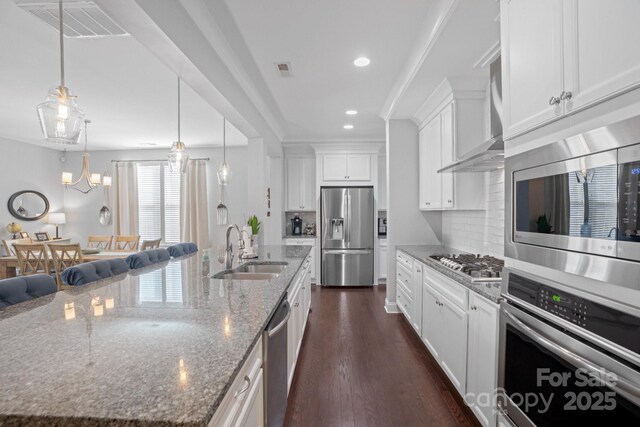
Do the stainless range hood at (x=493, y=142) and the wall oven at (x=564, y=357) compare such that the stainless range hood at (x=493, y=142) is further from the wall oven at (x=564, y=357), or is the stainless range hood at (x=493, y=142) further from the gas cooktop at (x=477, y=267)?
the wall oven at (x=564, y=357)

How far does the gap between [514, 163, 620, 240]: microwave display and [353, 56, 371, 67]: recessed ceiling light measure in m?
1.87

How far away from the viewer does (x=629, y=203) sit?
0.81 metres

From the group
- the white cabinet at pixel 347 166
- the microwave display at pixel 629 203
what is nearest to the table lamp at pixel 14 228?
the white cabinet at pixel 347 166

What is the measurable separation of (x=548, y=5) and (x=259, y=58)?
2118 mm

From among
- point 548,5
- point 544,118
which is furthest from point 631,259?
point 548,5

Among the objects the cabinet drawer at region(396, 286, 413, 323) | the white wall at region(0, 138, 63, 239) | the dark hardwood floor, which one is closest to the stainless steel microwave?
the dark hardwood floor

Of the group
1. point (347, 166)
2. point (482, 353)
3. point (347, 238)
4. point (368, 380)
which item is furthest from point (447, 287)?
point (347, 166)

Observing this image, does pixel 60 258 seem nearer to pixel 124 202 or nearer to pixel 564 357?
pixel 124 202

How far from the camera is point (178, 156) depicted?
3051 mm

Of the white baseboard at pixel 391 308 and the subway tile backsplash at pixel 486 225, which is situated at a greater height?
the subway tile backsplash at pixel 486 225

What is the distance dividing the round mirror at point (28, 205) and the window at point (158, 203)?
164cm

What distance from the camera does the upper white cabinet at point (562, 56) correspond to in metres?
0.83

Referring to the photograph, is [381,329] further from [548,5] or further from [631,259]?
[548,5]

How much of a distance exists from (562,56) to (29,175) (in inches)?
304
